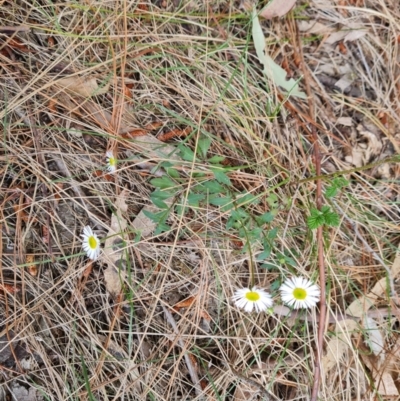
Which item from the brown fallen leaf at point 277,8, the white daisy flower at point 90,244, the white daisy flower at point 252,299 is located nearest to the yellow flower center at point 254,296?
A: the white daisy flower at point 252,299

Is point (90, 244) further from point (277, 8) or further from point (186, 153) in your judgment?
point (277, 8)

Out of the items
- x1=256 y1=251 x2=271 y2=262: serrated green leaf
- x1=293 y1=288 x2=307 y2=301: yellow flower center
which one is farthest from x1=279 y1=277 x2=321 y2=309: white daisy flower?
x1=256 y1=251 x2=271 y2=262: serrated green leaf

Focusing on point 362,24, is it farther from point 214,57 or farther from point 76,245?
point 76,245

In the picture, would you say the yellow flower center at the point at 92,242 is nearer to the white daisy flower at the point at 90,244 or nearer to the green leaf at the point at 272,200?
the white daisy flower at the point at 90,244

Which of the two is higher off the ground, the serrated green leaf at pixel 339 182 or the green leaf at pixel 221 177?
the green leaf at pixel 221 177

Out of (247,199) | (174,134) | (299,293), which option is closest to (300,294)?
(299,293)

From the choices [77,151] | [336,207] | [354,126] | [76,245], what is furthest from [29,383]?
[354,126]
